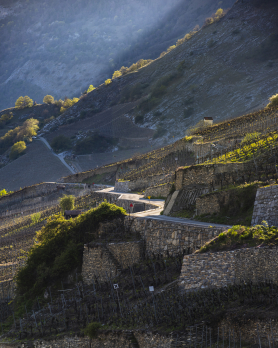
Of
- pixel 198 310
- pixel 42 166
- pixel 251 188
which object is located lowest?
pixel 198 310

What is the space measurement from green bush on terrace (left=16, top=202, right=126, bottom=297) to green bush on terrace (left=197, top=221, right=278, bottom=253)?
383 inches

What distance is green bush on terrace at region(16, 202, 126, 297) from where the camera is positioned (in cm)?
2177

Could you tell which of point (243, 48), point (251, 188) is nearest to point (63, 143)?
point (243, 48)

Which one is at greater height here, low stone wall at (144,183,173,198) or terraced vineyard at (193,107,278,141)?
terraced vineyard at (193,107,278,141)

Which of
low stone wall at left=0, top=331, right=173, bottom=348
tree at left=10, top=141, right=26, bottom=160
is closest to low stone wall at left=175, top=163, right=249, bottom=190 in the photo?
low stone wall at left=0, top=331, right=173, bottom=348

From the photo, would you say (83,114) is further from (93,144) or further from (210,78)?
(210,78)

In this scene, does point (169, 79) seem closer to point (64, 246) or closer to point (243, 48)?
point (243, 48)

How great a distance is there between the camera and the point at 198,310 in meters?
11.8

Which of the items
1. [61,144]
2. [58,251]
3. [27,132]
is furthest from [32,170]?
[58,251]

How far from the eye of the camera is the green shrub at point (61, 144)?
110 meters

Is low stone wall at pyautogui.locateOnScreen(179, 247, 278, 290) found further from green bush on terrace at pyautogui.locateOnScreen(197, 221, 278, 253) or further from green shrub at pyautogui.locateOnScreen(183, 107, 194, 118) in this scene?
green shrub at pyautogui.locateOnScreen(183, 107, 194, 118)

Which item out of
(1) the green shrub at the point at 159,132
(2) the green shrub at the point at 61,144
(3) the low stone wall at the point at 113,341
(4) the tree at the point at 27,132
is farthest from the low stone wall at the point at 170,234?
(4) the tree at the point at 27,132

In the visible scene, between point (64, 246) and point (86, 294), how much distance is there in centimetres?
487

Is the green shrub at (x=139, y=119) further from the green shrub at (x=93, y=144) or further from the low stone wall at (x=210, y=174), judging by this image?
the low stone wall at (x=210, y=174)
